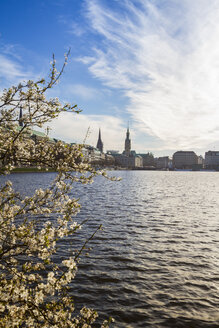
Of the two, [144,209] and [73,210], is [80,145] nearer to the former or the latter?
[73,210]

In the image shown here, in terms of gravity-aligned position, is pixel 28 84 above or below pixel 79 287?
above

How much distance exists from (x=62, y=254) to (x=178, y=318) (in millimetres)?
8823

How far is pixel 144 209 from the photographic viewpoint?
35438 mm

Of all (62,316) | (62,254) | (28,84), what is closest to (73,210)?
(62,316)

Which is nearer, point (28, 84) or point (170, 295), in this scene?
point (28, 84)

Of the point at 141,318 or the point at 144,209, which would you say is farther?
the point at 144,209

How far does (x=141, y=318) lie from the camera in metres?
10.6

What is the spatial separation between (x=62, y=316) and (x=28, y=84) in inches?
252

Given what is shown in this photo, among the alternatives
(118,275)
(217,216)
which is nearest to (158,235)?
(118,275)

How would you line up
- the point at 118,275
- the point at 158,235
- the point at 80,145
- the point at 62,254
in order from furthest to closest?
1. the point at 158,235
2. the point at 62,254
3. the point at 118,275
4. the point at 80,145

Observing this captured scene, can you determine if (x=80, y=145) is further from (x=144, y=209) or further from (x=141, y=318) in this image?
(x=144, y=209)

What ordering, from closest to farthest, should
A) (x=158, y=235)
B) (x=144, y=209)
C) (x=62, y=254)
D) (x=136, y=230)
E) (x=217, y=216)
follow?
1. (x=62, y=254)
2. (x=158, y=235)
3. (x=136, y=230)
4. (x=217, y=216)
5. (x=144, y=209)

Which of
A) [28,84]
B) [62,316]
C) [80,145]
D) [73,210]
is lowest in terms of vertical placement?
[62,316]

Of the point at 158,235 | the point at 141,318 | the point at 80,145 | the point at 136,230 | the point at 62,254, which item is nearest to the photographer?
the point at 80,145
